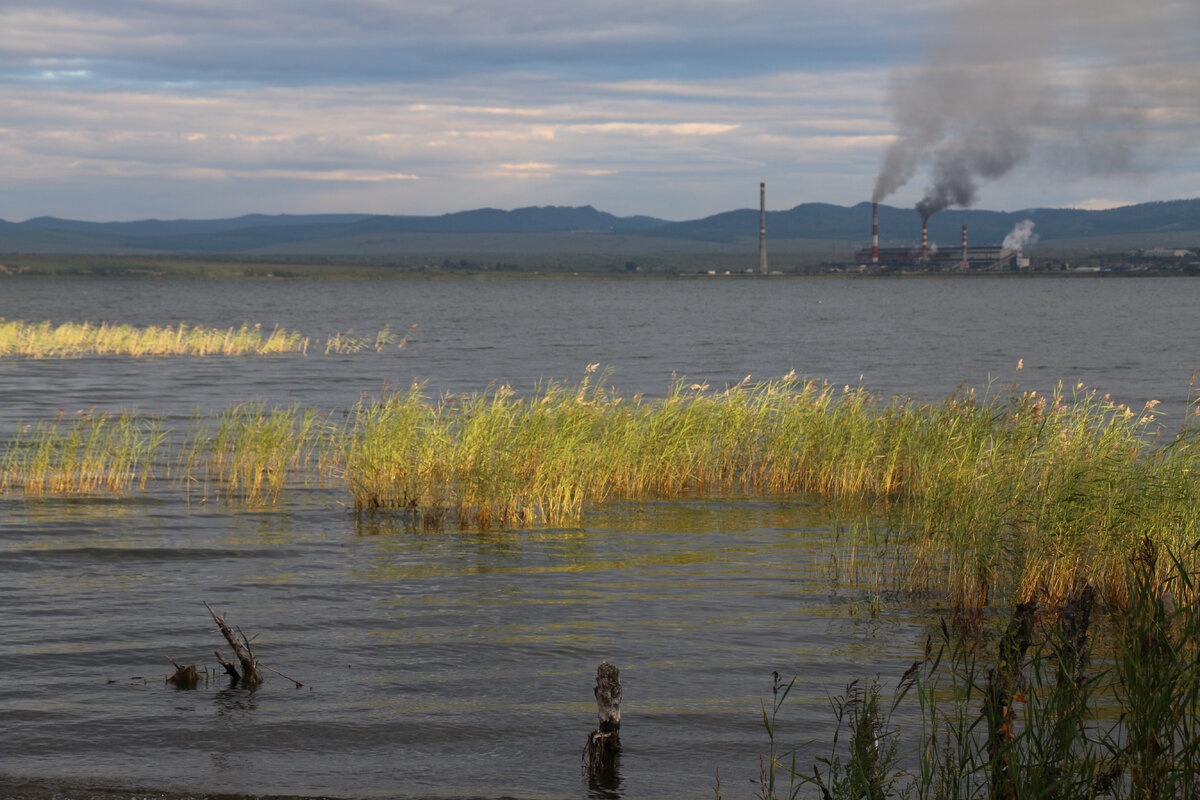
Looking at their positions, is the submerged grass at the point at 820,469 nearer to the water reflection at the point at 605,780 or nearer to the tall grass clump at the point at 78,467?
the tall grass clump at the point at 78,467

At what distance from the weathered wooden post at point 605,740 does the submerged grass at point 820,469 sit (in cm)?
490

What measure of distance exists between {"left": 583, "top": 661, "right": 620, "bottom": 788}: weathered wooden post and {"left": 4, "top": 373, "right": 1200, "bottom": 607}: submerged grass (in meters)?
4.90

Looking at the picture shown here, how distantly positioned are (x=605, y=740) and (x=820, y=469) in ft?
39.0

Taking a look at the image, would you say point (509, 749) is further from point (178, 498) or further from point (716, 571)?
point (178, 498)

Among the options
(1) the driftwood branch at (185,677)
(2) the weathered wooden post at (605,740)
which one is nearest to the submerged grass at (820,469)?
(2) the weathered wooden post at (605,740)

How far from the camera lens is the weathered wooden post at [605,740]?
766cm

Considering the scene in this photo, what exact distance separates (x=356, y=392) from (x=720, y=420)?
20.2 meters

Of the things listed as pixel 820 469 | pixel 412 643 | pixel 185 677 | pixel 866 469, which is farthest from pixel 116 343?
pixel 185 677

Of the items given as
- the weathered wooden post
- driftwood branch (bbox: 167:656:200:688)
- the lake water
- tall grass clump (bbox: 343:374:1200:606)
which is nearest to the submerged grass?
tall grass clump (bbox: 343:374:1200:606)

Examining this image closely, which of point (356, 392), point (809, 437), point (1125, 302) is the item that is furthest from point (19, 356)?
point (1125, 302)

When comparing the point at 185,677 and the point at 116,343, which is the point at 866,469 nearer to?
the point at 185,677

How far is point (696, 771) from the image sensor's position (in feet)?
26.5

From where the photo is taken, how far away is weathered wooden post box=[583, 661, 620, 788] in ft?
25.1

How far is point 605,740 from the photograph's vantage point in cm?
801
